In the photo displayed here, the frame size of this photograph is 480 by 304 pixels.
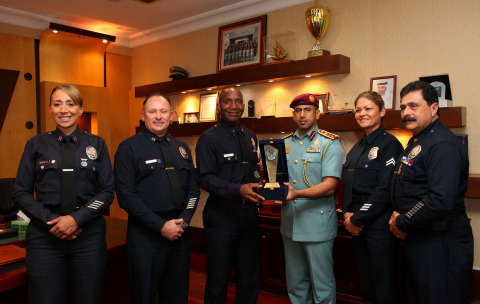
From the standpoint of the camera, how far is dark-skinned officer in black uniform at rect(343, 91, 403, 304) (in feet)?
8.16

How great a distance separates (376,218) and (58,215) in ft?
6.33

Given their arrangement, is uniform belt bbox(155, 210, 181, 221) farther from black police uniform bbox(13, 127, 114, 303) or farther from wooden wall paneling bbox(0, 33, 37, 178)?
wooden wall paneling bbox(0, 33, 37, 178)

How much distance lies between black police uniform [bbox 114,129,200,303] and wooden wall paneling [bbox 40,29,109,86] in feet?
12.2

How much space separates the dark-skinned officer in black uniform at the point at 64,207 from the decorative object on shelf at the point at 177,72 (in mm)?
3190

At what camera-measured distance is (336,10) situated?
162 inches

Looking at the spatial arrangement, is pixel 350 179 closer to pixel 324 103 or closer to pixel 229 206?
pixel 229 206

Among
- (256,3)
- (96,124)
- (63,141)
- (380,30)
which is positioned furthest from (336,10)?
(96,124)

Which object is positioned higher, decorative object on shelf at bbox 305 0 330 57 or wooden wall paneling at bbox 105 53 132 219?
decorative object on shelf at bbox 305 0 330 57

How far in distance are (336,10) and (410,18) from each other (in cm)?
79

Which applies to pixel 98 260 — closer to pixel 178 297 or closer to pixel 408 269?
pixel 178 297

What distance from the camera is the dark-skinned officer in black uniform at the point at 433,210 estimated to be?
206cm

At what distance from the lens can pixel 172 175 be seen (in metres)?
2.46

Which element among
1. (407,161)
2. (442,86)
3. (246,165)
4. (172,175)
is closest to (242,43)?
(442,86)

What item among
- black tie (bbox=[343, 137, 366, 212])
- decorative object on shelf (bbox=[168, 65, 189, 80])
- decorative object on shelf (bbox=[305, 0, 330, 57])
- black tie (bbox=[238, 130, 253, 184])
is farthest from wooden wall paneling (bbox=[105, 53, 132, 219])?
black tie (bbox=[343, 137, 366, 212])
